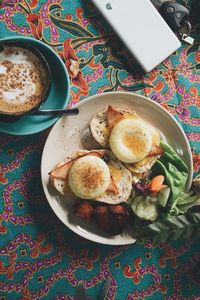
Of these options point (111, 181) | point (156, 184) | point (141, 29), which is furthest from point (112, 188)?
point (141, 29)

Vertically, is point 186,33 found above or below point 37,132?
below

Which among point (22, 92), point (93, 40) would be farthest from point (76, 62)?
point (22, 92)

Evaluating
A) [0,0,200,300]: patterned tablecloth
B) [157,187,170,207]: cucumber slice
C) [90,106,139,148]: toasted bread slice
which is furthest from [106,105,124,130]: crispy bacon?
[157,187,170,207]: cucumber slice

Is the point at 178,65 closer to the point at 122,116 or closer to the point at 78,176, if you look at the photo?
the point at 122,116

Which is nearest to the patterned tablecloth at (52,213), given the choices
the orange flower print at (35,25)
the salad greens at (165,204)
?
the orange flower print at (35,25)

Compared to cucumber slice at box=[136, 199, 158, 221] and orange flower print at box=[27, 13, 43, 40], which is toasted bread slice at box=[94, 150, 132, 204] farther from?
orange flower print at box=[27, 13, 43, 40]

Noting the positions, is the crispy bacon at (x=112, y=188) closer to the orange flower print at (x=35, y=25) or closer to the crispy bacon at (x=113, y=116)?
the crispy bacon at (x=113, y=116)
